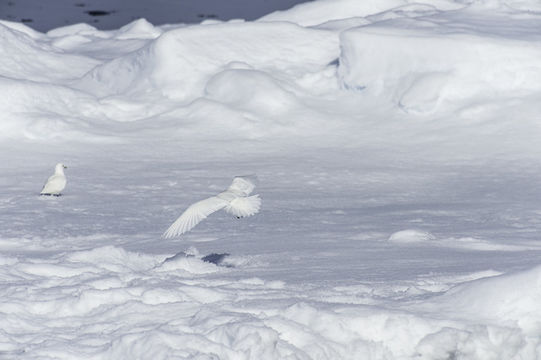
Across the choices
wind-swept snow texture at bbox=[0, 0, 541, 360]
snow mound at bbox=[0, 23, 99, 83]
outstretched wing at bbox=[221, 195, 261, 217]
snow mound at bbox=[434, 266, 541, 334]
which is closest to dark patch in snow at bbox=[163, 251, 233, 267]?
wind-swept snow texture at bbox=[0, 0, 541, 360]

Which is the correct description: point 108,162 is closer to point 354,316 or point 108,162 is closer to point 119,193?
point 119,193

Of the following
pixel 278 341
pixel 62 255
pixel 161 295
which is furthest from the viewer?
pixel 62 255

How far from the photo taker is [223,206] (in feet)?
19.5

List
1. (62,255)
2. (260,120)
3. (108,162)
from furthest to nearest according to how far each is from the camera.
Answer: (260,120) → (108,162) → (62,255)

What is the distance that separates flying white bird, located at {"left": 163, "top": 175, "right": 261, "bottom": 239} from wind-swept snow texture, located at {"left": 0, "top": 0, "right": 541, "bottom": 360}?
215 millimetres

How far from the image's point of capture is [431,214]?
291 inches

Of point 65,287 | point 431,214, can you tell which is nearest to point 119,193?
point 431,214

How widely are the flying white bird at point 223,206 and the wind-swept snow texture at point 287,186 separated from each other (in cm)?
22

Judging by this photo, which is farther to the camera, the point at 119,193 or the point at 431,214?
the point at 119,193

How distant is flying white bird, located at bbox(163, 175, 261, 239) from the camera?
591 cm

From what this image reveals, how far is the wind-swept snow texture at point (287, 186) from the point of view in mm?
4559

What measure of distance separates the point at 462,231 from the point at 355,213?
938 millimetres

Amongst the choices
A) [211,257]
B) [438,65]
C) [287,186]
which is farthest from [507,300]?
[438,65]

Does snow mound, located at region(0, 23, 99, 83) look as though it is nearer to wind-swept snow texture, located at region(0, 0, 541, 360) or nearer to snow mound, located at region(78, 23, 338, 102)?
wind-swept snow texture, located at region(0, 0, 541, 360)
